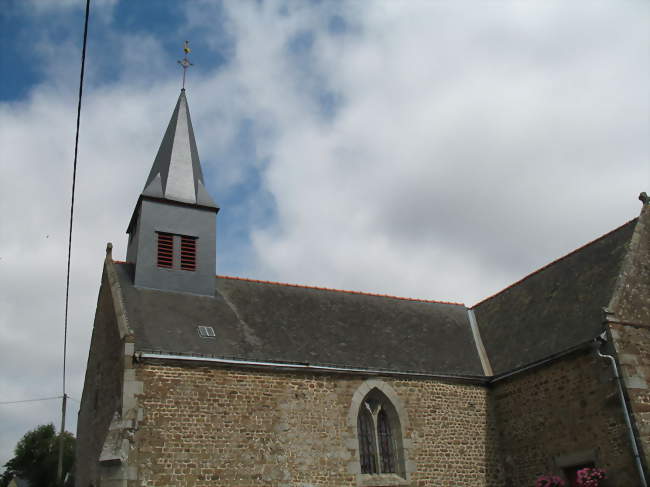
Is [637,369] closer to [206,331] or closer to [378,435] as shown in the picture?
[378,435]

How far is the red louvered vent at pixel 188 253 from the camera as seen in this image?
16359 millimetres

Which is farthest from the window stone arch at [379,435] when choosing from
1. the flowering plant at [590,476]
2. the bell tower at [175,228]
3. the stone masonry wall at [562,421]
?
the bell tower at [175,228]

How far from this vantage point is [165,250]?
16.3m

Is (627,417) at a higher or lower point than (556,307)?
lower

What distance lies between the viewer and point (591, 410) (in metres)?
12.5

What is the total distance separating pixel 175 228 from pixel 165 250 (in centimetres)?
80

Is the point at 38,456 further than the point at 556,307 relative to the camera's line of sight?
Yes

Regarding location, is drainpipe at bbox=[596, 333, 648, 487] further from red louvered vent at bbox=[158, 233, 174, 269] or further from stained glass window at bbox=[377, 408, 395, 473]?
red louvered vent at bbox=[158, 233, 174, 269]

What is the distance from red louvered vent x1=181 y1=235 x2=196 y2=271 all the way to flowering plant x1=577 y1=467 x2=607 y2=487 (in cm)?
1094

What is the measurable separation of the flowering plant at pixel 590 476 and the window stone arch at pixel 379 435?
12.6ft

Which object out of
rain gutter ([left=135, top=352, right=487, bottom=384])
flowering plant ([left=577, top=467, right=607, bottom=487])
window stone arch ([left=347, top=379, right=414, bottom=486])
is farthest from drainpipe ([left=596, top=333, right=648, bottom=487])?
window stone arch ([left=347, top=379, right=414, bottom=486])

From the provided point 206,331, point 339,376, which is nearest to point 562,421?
point 339,376

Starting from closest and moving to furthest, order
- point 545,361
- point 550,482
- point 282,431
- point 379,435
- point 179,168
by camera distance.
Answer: point 550,482
point 282,431
point 545,361
point 379,435
point 179,168

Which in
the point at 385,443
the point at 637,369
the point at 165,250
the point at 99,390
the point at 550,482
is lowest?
the point at 550,482
